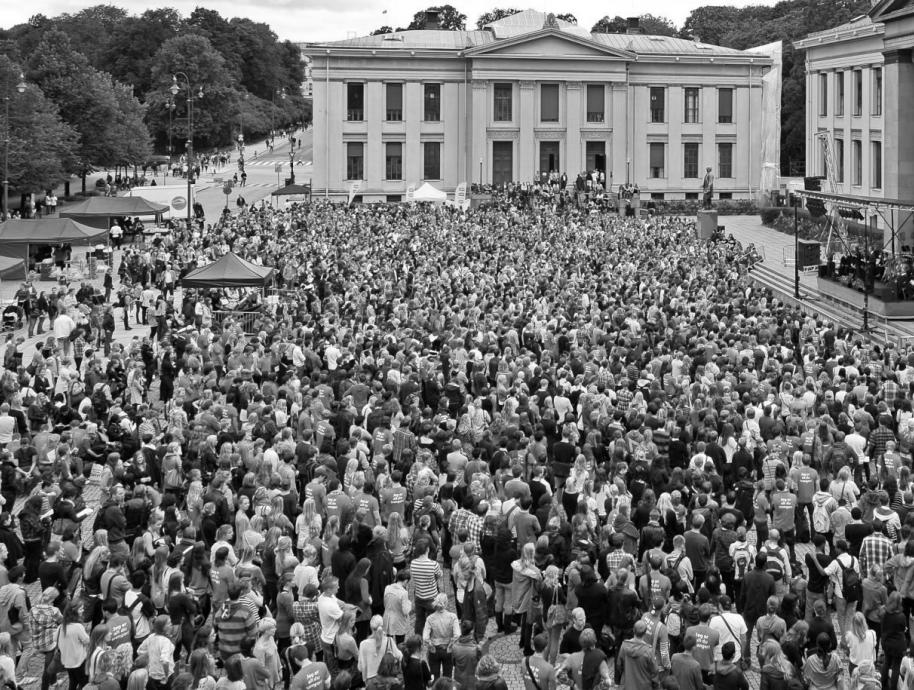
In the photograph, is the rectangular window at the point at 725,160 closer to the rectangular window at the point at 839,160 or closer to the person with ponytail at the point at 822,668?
the rectangular window at the point at 839,160

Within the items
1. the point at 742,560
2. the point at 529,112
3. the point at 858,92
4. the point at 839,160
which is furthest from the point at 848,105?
the point at 742,560

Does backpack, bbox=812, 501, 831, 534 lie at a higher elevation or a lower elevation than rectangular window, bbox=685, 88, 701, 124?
lower

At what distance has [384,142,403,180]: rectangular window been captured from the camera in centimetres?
7612

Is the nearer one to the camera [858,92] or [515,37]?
[858,92]

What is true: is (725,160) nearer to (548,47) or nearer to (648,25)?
(548,47)

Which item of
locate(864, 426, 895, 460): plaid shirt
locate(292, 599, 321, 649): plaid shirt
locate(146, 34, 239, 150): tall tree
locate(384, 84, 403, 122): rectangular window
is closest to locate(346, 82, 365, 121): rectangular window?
locate(384, 84, 403, 122): rectangular window

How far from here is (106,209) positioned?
54.4m

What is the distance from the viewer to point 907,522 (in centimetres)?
1415

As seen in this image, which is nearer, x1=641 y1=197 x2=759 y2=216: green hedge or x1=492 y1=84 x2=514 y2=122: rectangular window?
x1=641 y1=197 x2=759 y2=216: green hedge

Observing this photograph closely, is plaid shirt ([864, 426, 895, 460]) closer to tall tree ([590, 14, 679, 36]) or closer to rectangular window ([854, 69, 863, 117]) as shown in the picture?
rectangular window ([854, 69, 863, 117])

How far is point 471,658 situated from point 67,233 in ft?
121

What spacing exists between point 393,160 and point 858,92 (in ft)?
88.4

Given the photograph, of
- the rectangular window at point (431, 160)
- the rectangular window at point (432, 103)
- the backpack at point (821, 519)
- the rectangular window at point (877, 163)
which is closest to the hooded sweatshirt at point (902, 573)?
the backpack at point (821, 519)

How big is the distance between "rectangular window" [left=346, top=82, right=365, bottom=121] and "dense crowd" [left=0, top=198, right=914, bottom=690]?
156 ft
